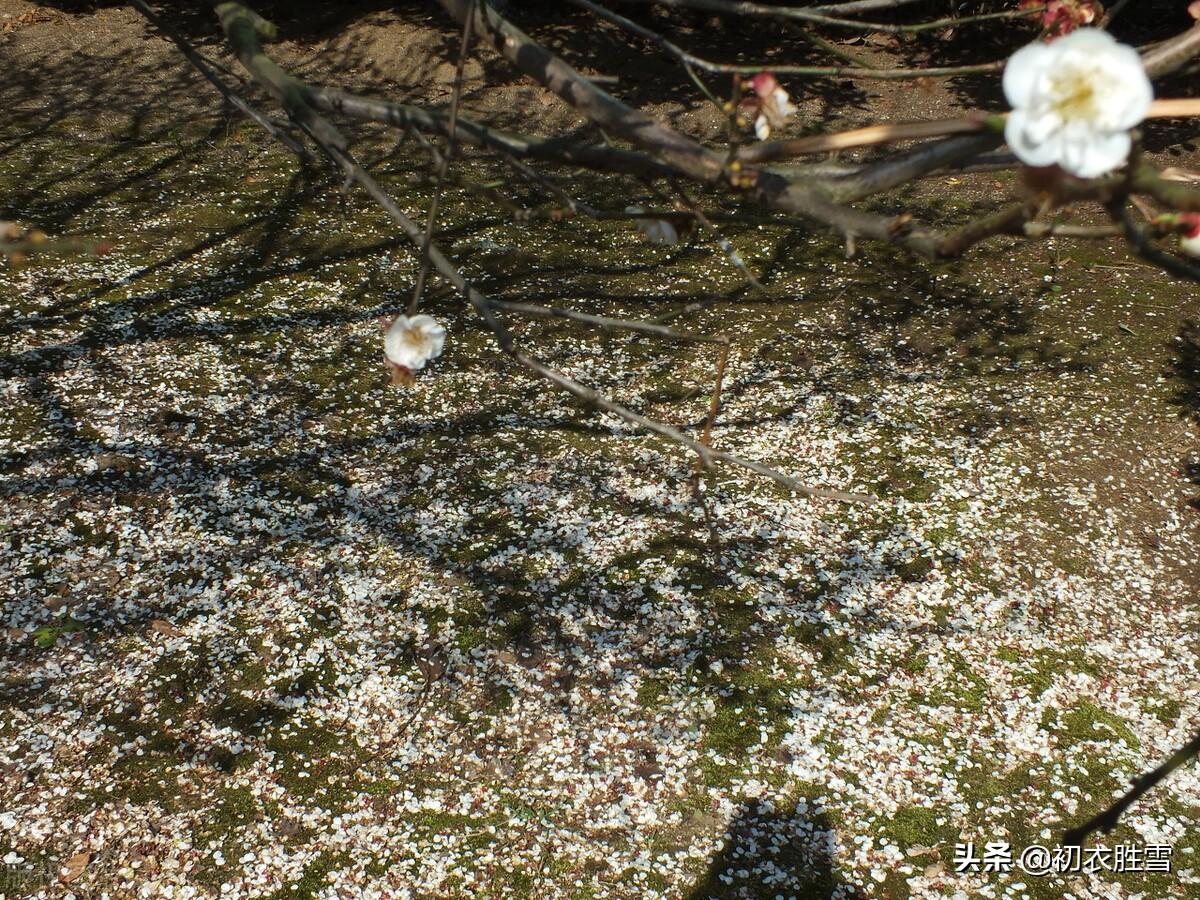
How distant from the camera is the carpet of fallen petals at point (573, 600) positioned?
3480 mm

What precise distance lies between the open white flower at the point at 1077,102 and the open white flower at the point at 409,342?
1473mm

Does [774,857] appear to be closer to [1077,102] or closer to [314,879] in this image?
[314,879]

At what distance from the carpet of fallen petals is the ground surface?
0.07 ft

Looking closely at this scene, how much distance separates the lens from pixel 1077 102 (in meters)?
1.08

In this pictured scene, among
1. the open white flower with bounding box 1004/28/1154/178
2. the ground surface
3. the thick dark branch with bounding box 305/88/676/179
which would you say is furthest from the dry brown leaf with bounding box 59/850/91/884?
the open white flower with bounding box 1004/28/1154/178

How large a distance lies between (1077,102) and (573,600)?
12.2 ft

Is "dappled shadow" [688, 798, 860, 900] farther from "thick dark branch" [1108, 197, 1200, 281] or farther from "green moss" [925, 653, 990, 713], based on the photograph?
"thick dark branch" [1108, 197, 1200, 281]

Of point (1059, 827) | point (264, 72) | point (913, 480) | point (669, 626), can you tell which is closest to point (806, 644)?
point (669, 626)

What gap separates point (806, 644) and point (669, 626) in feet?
2.03

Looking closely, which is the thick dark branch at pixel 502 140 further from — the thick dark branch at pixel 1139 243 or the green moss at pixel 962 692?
the green moss at pixel 962 692

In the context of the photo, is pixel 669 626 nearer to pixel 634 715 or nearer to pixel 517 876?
pixel 634 715

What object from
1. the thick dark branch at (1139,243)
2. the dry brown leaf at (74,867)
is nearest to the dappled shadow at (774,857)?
the dry brown leaf at (74,867)

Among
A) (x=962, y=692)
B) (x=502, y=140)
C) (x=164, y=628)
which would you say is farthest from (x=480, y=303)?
(x=962, y=692)

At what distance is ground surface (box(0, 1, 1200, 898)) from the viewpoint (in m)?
3.50
